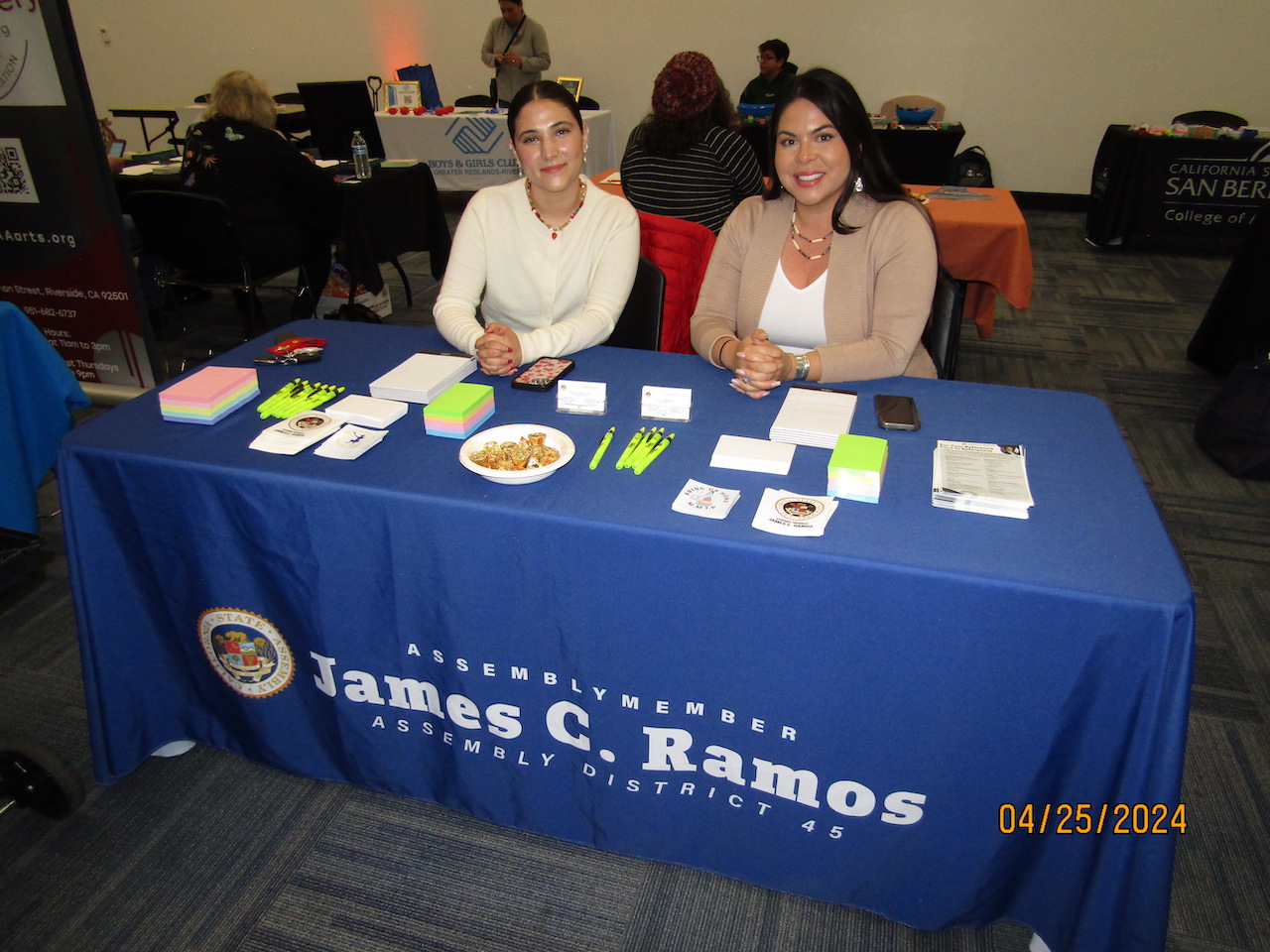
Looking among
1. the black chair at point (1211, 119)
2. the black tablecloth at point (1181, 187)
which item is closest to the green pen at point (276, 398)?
the black tablecloth at point (1181, 187)

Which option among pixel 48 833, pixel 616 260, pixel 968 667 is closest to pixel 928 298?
pixel 616 260

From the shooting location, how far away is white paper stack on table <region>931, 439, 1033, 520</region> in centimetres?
107

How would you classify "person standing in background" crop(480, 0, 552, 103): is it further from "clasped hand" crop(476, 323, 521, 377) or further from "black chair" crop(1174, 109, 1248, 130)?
"clasped hand" crop(476, 323, 521, 377)

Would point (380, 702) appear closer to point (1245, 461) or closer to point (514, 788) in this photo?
point (514, 788)

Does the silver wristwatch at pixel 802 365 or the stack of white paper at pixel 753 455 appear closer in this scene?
the stack of white paper at pixel 753 455

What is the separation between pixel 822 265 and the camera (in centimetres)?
170

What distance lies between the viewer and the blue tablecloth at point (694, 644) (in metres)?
0.99

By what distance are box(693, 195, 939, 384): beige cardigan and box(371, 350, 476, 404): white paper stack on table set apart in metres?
0.52

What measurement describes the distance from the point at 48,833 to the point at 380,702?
72 centimetres

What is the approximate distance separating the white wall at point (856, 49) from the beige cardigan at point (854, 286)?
553cm

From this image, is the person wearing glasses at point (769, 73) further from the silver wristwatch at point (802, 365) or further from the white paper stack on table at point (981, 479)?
the white paper stack on table at point (981, 479)

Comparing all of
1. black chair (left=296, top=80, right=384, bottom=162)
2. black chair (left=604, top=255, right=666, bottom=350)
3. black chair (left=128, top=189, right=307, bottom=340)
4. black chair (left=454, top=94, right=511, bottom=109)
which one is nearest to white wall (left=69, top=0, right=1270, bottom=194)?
black chair (left=454, top=94, right=511, bottom=109)

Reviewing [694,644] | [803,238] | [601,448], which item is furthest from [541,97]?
[694,644]

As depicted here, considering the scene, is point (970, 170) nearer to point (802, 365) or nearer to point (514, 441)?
point (802, 365)
